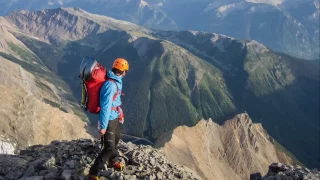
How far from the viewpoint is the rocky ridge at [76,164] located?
890 inches

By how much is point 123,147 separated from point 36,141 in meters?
49.8

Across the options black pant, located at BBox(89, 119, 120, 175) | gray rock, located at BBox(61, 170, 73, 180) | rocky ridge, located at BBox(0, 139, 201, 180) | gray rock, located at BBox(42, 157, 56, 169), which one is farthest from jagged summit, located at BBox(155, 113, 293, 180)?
black pant, located at BBox(89, 119, 120, 175)

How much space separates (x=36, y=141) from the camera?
7175 centimetres

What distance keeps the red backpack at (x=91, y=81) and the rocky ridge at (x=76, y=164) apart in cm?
490

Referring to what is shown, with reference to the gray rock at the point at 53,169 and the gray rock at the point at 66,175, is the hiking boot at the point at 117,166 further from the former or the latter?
the gray rock at the point at 53,169

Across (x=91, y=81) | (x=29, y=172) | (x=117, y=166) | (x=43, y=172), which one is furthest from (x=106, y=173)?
(x=91, y=81)

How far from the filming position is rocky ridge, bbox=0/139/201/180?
2262cm

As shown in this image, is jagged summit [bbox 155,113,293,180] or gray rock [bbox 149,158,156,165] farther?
jagged summit [bbox 155,113,293,180]

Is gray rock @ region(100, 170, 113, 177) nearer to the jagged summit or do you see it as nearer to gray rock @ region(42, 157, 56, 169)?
gray rock @ region(42, 157, 56, 169)

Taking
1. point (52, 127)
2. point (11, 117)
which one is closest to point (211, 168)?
point (52, 127)

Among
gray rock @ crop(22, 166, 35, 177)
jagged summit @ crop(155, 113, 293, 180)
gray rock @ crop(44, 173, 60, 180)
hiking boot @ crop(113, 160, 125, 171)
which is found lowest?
jagged summit @ crop(155, 113, 293, 180)

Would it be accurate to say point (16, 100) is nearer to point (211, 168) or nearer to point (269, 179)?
point (211, 168)

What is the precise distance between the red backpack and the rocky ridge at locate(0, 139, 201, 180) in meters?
4.90

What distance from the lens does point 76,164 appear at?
23.6m
